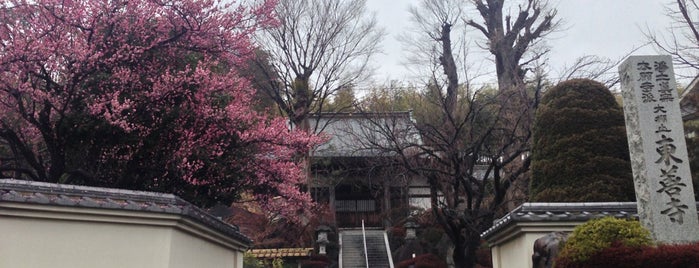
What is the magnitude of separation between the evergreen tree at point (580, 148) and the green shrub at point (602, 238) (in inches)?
148

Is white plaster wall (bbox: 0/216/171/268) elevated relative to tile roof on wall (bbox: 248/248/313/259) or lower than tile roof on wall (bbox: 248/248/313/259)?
lower

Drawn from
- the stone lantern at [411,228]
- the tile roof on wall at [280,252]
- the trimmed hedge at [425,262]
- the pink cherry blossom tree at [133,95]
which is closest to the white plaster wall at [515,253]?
the pink cherry blossom tree at [133,95]

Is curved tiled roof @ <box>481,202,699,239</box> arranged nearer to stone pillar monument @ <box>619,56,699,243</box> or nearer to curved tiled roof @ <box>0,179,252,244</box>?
stone pillar monument @ <box>619,56,699,243</box>

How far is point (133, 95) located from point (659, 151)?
851 cm

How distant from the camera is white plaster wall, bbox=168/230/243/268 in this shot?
293 inches

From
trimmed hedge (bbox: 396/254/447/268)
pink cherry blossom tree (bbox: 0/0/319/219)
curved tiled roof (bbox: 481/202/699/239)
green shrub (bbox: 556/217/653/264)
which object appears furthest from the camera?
trimmed hedge (bbox: 396/254/447/268)

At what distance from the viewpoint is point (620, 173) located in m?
11.1

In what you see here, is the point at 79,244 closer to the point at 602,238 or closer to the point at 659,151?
the point at 602,238

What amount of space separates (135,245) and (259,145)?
523cm

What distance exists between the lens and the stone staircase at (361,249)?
2458 cm

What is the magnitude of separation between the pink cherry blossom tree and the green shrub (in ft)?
21.5

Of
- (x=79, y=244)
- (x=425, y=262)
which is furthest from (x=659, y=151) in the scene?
(x=425, y=262)

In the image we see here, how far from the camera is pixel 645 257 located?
21.5 feet

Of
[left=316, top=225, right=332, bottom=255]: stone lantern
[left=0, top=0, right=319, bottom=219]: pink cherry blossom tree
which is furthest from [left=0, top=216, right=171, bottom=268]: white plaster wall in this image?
[left=316, top=225, right=332, bottom=255]: stone lantern
